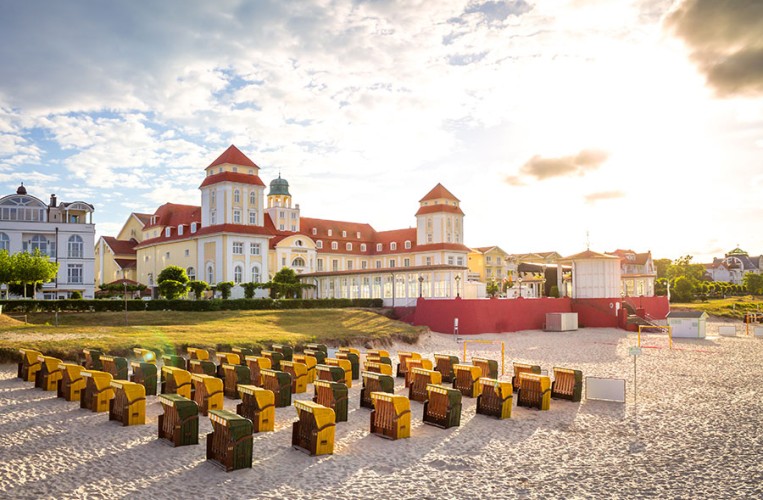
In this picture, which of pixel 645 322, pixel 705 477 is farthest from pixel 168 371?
pixel 645 322

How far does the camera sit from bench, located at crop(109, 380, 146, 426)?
15.0 meters

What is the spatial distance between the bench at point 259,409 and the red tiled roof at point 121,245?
2926 inches

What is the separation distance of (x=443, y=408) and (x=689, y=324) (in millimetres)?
35896

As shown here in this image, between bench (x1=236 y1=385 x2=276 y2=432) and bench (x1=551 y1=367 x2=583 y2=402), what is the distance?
354 inches

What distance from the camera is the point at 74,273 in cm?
6109

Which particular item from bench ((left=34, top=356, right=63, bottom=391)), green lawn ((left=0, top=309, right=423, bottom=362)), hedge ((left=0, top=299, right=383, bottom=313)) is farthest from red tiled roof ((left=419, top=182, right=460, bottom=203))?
bench ((left=34, top=356, right=63, bottom=391))

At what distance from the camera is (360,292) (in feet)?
187

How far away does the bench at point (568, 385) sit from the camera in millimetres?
18516

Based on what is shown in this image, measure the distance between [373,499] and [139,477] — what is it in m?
4.32

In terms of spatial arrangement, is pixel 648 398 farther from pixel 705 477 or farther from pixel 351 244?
pixel 351 244

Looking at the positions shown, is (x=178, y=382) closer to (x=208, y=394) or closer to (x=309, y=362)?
(x=208, y=394)

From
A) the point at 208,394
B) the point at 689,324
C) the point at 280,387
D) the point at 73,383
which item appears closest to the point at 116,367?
the point at 73,383

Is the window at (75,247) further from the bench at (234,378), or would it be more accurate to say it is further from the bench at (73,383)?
the bench at (234,378)

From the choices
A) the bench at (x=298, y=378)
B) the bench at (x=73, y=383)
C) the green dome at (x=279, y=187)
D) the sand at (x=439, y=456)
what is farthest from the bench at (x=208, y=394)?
the green dome at (x=279, y=187)
